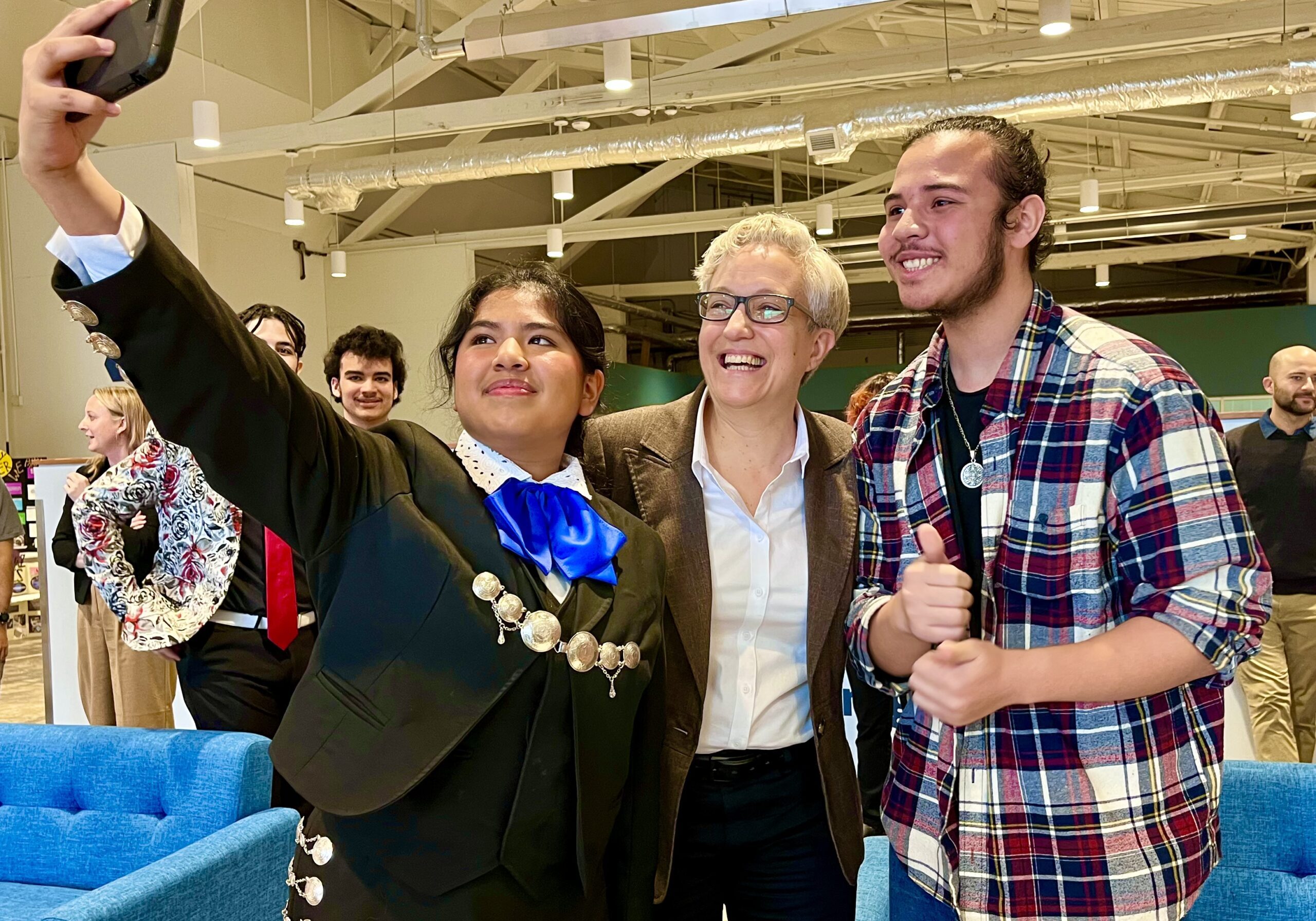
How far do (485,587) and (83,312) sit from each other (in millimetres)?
596

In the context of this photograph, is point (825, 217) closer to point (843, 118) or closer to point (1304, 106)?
point (843, 118)

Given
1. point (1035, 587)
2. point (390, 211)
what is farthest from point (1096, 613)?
point (390, 211)

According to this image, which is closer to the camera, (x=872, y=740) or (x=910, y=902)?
(x=910, y=902)

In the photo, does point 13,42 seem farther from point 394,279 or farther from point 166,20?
point 166,20

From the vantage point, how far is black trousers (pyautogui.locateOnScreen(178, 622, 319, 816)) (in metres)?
3.43

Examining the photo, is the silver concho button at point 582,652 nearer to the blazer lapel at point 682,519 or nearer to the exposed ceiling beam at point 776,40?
the blazer lapel at point 682,519

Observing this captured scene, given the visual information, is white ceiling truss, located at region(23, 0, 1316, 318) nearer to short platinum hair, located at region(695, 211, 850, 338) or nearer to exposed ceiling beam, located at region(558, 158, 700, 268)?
exposed ceiling beam, located at region(558, 158, 700, 268)

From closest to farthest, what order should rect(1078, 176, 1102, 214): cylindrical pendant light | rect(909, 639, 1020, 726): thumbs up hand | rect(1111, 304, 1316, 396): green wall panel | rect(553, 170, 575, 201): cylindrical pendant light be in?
rect(909, 639, 1020, 726): thumbs up hand, rect(1078, 176, 1102, 214): cylindrical pendant light, rect(553, 170, 575, 201): cylindrical pendant light, rect(1111, 304, 1316, 396): green wall panel

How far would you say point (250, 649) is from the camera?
11.3ft

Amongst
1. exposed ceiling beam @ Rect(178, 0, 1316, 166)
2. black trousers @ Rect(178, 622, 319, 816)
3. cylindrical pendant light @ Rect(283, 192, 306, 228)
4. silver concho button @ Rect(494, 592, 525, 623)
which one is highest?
exposed ceiling beam @ Rect(178, 0, 1316, 166)

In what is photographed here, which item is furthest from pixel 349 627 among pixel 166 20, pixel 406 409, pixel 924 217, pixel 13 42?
pixel 406 409

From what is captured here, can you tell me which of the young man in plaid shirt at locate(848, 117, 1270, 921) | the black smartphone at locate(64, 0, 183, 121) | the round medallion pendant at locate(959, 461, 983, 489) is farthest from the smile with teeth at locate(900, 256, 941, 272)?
the black smartphone at locate(64, 0, 183, 121)

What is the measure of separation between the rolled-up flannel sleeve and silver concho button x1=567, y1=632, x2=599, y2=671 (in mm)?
720

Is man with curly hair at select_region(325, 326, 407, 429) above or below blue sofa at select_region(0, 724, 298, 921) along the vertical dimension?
above
